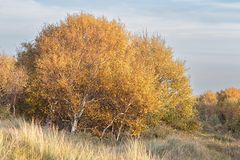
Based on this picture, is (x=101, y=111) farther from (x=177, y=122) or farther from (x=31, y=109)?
(x=177, y=122)

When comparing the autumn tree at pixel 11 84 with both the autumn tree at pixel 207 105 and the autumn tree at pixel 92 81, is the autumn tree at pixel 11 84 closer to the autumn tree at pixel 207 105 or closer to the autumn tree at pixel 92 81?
the autumn tree at pixel 92 81

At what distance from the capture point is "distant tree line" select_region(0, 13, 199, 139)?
37.8 metres

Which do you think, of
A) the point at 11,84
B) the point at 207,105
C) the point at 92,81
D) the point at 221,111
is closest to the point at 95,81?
the point at 92,81

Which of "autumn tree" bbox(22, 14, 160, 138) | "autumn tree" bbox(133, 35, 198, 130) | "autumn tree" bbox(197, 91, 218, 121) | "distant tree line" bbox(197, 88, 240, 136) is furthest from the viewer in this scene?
"autumn tree" bbox(197, 91, 218, 121)

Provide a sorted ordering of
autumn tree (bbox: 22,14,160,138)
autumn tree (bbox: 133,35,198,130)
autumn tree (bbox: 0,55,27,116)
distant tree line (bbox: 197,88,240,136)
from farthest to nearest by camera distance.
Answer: distant tree line (bbox: 197,88,240,136)
autumn tree (bbox: 133,35,198,130)
autumn tree (bbox: 0,55,27,116)
autumn tree (bbox: 22,14,160,138)

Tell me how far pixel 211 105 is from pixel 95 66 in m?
73.7

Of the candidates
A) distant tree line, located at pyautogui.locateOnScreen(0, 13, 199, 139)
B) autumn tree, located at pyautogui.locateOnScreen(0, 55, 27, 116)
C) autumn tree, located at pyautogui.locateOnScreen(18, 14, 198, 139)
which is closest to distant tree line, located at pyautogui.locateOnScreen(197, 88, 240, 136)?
distant tree line, located at pyautogui.locateOnScreen(0, 13, 199, 139)

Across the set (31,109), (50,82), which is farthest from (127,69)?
(31,109)

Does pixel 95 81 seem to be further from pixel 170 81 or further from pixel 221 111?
pixel 221 111

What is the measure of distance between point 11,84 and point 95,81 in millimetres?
8898

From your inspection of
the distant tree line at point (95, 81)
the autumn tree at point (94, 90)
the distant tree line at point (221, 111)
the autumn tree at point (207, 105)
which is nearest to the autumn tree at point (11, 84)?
the distant tree line at point (95, 81)

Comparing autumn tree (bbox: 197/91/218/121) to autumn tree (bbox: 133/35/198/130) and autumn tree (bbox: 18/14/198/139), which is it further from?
autumn tree (bbox: 18/14/198/139)

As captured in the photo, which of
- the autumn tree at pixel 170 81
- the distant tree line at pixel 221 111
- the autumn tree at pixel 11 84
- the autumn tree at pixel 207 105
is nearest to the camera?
the autumn tree at pixel 11 84

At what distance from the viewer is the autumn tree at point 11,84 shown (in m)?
42.9
